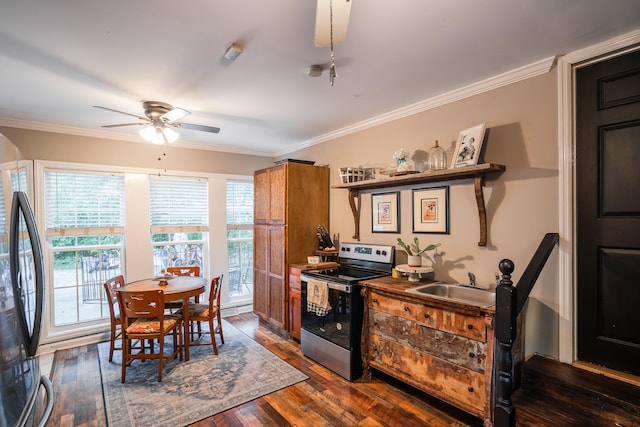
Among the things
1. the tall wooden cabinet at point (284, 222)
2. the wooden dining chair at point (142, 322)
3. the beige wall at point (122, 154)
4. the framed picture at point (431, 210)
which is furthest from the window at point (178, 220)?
the framed picture at point (431, 210)

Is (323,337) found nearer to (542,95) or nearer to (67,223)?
(542,95)

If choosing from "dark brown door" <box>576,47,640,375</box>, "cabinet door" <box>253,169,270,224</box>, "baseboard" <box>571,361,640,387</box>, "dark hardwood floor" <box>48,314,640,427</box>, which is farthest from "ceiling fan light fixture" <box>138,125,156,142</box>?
"baseboard" <box>571,361,640,387</box>

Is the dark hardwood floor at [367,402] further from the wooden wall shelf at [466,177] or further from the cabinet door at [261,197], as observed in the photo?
the cabinet door at [261,197]

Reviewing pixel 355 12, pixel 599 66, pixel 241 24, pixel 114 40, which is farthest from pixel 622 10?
pixel 114 40

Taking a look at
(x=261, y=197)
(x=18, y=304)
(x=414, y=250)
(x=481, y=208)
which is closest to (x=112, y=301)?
(x=261, y=197)

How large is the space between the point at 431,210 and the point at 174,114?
246cm

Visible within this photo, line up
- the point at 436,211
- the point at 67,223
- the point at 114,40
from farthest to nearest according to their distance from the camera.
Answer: the point at 67,223 < the point at 436,211 < the point at 114,40

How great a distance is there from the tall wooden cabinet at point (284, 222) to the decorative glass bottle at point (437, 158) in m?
1.63

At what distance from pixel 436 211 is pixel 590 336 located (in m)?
1.34

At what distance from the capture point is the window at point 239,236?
4.81 m

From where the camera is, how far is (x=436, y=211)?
281cm

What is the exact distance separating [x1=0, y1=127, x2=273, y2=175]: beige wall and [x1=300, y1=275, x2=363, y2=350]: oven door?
2.69 m

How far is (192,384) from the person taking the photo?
8.91 feet

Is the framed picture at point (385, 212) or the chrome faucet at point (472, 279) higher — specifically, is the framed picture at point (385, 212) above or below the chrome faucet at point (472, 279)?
above
